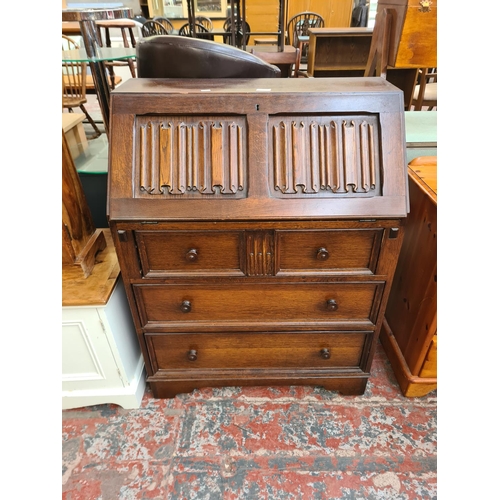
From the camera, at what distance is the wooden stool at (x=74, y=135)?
6.31ft

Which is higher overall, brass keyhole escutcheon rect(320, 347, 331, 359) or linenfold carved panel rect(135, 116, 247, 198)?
linenfold carved panel rect(135, 116, 247, 198)

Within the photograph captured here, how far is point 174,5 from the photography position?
8.35 meters

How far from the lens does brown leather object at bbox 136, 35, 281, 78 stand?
1205mm

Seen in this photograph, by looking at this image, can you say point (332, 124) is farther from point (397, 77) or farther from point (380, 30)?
point (397, 77)

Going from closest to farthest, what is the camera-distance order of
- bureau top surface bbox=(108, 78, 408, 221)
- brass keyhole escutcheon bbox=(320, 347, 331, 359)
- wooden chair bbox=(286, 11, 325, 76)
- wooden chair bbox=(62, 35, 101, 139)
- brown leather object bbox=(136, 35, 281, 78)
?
bureau top surface bbox=(108, 78, 408, 221)
brown leather object bbox=(136, 35, 281, 78)
brass keyhole escutcheon bbox=(320, 347, 331, 359)
wooden chair bbox=(62, 35, 101, 139)
wooden chair bbox=(286, 11, 325, 76)

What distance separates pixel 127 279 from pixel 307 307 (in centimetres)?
67

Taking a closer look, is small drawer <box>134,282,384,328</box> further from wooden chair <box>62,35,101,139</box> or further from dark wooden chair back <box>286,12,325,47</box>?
dark wooden chair back <box>286,12,325,47</box>

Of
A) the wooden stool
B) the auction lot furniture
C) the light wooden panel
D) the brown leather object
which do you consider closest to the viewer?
the brown leather object

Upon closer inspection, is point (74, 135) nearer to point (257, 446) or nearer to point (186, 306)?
point (186, 306)

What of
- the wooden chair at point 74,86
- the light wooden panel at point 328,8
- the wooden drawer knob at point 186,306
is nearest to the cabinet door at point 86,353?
the wooden drawer knob at point 186,306

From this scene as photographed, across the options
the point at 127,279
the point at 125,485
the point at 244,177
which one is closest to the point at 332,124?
the point at 244,177

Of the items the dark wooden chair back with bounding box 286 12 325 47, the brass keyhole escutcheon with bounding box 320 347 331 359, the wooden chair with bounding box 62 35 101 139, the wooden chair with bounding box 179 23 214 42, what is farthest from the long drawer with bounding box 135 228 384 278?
the dark wooden chair back with bounding box 286 12 325 47

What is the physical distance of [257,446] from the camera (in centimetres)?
142

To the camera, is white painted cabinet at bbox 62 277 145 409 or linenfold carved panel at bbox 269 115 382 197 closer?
linenfold carved panel at bbox 269 115 382 197
